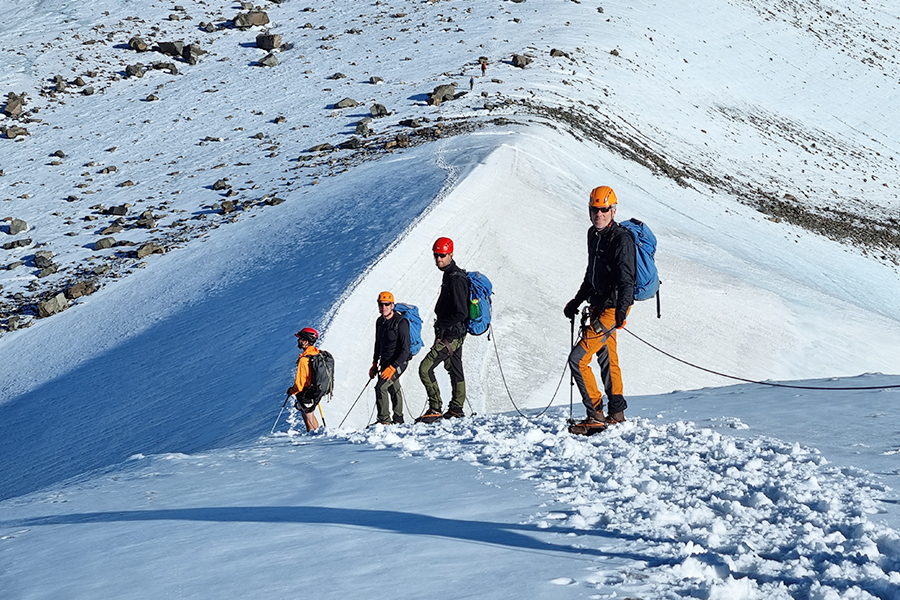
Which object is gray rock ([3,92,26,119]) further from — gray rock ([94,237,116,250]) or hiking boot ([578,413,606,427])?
hiking boot ([578,413,606,427])

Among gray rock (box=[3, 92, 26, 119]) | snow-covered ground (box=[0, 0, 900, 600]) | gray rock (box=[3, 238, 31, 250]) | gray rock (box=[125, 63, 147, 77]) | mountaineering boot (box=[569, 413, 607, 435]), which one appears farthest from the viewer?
gray rock (box=[125, 63, 147, 77])

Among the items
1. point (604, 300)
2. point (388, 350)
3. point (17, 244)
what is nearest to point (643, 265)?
point (604, 300)

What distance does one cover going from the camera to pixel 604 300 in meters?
7.29

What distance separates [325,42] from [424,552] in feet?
130

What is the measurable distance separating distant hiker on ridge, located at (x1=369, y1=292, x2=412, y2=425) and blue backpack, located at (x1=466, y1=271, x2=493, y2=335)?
82 centimetres

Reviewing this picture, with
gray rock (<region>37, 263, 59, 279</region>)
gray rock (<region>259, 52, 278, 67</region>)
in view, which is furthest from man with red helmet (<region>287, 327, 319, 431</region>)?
gray rock (<region>259, 52, 278, 67</region>)

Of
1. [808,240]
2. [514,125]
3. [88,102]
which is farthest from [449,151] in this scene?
[88,102]

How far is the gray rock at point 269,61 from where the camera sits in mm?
38906

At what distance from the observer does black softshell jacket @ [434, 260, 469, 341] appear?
30.9 feet

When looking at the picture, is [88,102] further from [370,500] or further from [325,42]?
[370,500]

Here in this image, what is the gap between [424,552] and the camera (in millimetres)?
4578

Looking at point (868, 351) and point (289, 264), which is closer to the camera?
point (868, 351)

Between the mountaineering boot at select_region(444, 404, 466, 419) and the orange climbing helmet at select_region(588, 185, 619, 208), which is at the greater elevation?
the orange climbing helmet at select_region(588, 185, 619, 208)

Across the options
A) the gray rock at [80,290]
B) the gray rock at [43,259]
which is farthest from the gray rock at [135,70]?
the gray rock at [80,290]
